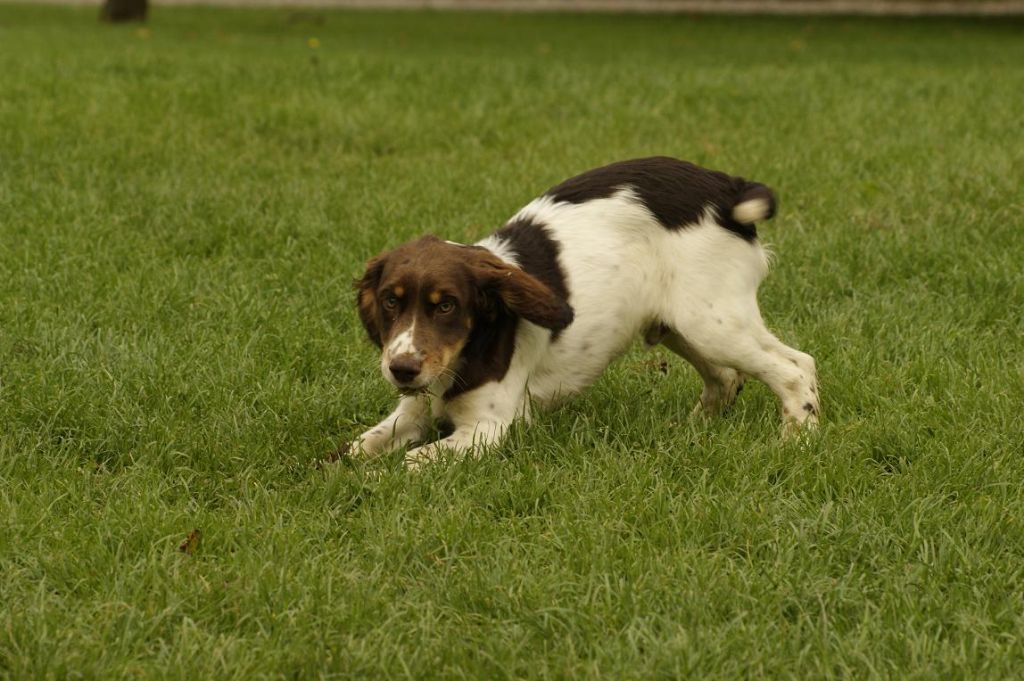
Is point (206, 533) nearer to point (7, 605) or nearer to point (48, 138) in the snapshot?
point (7, 605)

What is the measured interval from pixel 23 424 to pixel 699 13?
69.9 feet

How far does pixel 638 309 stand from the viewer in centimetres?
474

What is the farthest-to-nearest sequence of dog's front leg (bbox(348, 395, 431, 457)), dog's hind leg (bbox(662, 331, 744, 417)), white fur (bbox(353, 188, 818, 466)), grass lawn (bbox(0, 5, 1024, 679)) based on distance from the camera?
dog's hind leg (bbox(662, 331, 744, 417)) → white fur (bbox(353, 188, 818, 466)) → dog's front leg (bbox(348, 395, 431, 457)) → grass lawn (bbox(0, 5, 1024, 679))

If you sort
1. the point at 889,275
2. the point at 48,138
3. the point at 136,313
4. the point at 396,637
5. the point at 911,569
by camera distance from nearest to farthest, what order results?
the point at 396,637 → the point at 911,569 → the point at 136,313 → the point at 889,275 → the point at 48,138

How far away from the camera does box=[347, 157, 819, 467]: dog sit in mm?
4387

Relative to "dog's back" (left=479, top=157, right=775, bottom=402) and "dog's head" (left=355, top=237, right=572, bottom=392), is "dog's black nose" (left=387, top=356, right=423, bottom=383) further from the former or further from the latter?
"dog's back" (left=479, top=157, right=775, bottom=402)

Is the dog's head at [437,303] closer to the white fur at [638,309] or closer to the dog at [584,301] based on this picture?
the dog at [584,301]

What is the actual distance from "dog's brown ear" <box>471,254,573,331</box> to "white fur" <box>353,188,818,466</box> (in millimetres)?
219

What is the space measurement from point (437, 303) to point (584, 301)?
62cm

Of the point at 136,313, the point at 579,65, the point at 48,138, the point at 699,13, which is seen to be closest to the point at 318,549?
the point at 136,313

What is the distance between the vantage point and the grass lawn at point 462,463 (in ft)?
10.6

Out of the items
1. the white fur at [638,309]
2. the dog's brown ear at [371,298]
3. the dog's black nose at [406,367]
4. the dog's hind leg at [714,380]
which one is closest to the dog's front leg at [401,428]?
the white fur at [638,309]

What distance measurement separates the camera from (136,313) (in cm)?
572

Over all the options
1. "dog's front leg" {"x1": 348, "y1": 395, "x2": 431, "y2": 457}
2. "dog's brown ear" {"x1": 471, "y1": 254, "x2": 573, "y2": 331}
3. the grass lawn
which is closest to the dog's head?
"dog's brown ear" {"x1": 471, "y1": 254, "x2": 573, "y2": 331}
